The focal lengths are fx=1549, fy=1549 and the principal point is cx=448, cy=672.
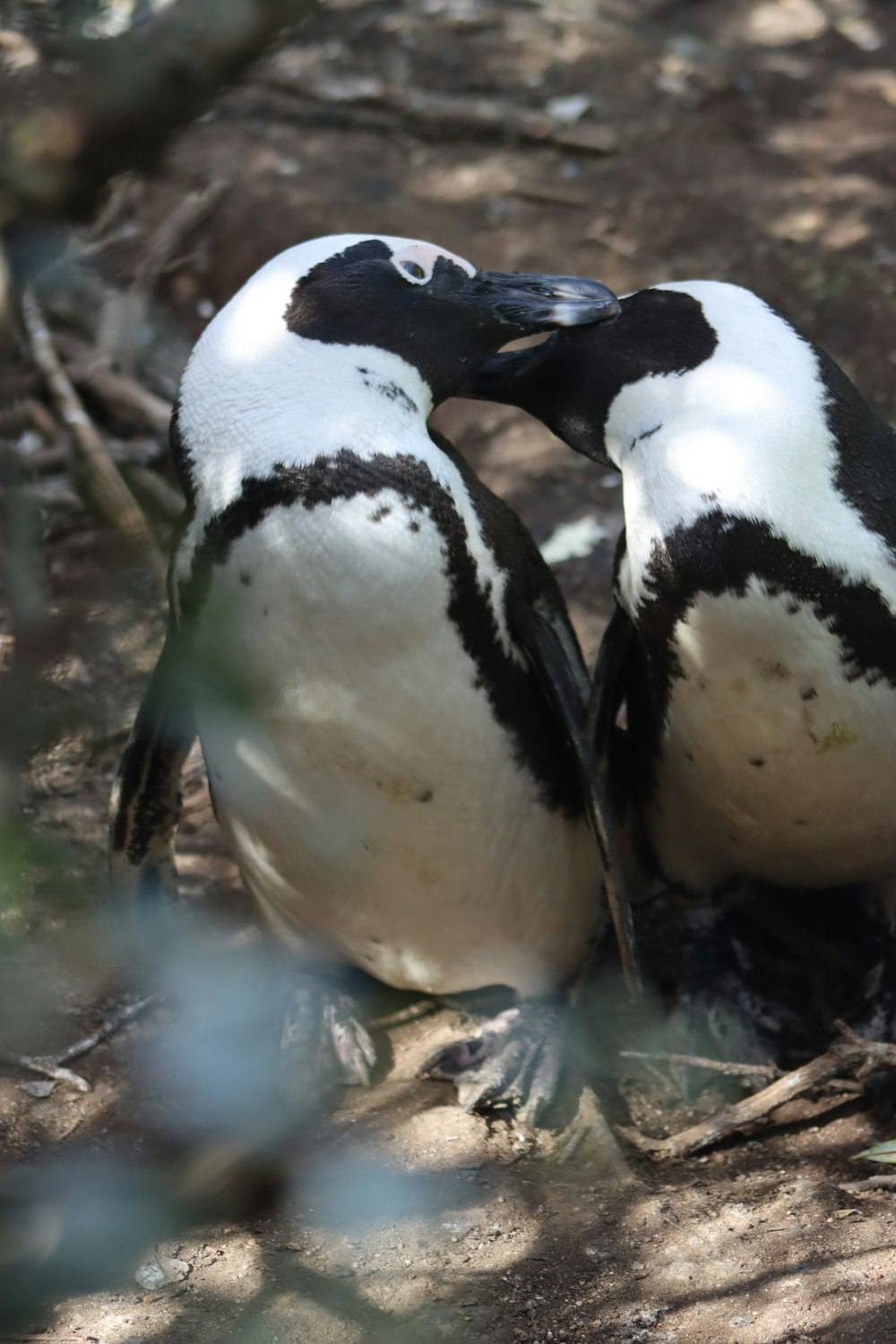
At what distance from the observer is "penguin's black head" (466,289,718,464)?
260 centimetres

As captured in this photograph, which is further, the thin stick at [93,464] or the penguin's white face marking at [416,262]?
the penguin's white face marking at [416,262]

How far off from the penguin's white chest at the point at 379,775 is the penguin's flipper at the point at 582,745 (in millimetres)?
97

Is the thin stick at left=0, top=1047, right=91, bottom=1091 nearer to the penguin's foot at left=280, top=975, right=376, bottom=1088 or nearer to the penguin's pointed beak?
the penguin's foot at left=280, top=975, right=376, bottom=1088

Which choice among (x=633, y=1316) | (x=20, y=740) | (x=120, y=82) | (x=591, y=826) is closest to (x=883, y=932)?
(x=591, y=826)

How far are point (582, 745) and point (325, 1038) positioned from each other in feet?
2.51

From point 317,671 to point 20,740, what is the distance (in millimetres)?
1350

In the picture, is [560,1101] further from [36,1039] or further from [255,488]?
[255,488]

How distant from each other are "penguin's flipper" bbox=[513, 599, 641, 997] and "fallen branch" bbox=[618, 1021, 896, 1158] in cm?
25

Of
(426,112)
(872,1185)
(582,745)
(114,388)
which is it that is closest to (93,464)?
(582,745)

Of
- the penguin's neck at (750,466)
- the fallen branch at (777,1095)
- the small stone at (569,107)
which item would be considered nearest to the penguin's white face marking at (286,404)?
the penguin's neck at (750,466)

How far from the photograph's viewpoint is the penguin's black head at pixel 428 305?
8.28ft

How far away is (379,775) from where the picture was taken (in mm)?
2482

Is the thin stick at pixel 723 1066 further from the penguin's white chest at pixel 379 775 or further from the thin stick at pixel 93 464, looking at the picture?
the thin stick at pixel 93 464

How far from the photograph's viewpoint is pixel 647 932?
3.24m
